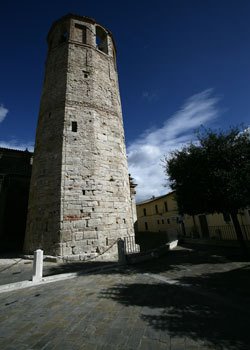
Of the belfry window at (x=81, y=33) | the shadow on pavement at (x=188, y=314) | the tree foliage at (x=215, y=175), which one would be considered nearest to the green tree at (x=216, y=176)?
the tree foliage at (x=215, y=175)

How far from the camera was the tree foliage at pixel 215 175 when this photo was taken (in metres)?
8.20

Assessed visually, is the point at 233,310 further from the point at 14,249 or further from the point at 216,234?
the point at 14,249

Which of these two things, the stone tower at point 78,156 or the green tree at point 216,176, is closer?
the green tree at point 216,176

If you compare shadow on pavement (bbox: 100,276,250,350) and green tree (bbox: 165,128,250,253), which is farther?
green tree (bbox: 165,128,250,253)

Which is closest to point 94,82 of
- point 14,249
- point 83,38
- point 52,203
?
point 83,38

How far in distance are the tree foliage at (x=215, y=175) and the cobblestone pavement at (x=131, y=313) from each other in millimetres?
3219

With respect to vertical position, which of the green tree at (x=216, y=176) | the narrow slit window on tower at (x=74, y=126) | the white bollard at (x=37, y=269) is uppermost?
the narrow slit window on tower at (x=74, y=126)

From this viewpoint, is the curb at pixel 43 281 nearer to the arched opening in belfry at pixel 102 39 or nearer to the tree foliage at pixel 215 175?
the tree foliage at pixel 215 175

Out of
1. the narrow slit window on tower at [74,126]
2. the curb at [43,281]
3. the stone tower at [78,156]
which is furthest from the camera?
the narrow slit window on tower at [74,126]

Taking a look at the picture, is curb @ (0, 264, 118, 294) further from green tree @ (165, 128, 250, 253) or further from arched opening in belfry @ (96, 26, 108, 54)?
arched opening in belfry @ (96, 26, 108, 54)

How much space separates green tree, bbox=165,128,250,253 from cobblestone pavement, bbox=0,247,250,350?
3.20 metres

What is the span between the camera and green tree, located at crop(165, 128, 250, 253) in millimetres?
8195

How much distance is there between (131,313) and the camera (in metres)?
3.62

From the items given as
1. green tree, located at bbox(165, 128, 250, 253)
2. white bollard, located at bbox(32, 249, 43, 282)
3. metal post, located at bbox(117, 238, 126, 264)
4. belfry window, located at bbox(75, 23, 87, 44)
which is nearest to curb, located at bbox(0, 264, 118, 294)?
white bollard, located at bbox(32, 249, 43, 282)
